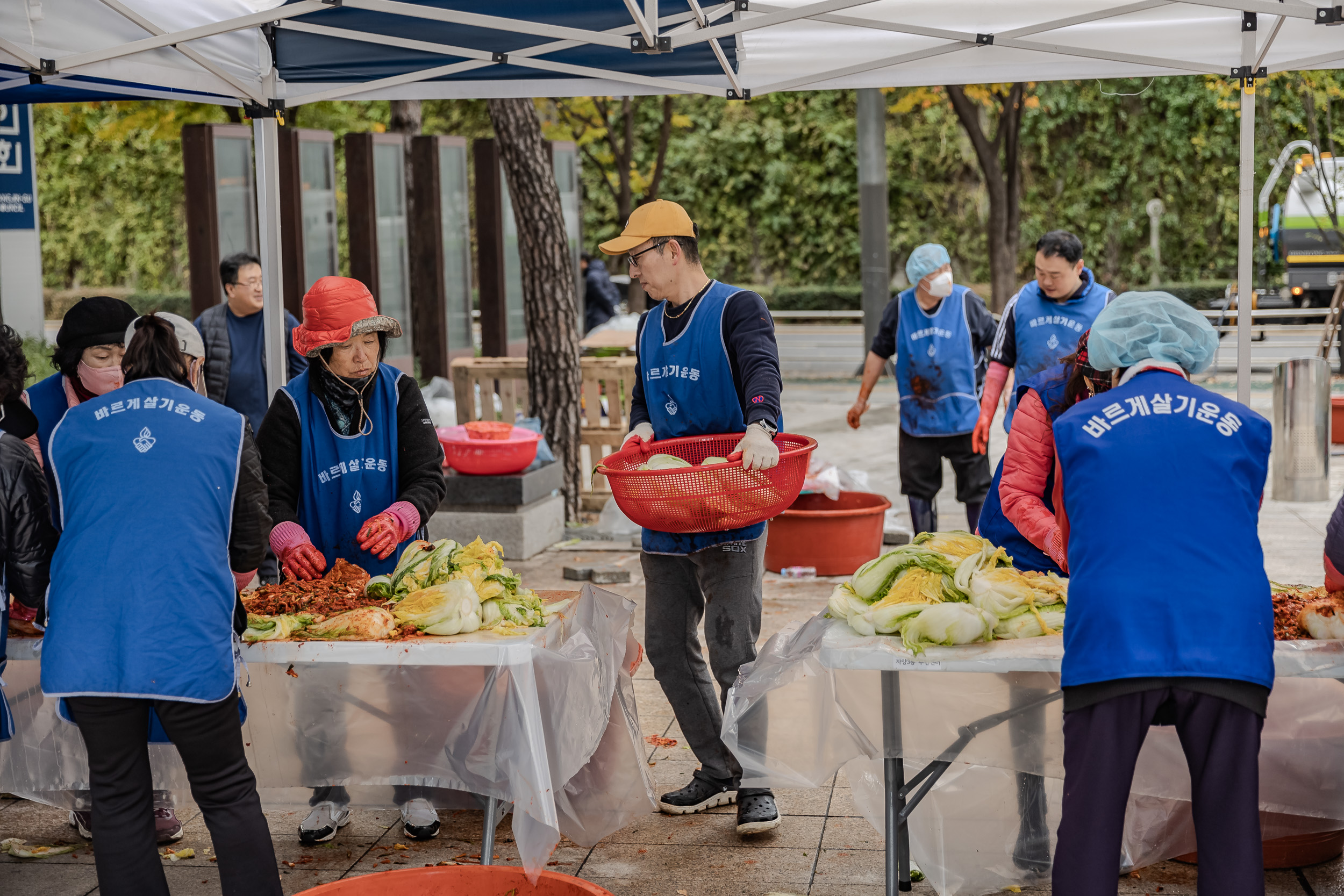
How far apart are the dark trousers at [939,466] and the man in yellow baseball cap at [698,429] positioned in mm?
3036

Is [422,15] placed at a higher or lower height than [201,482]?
higher

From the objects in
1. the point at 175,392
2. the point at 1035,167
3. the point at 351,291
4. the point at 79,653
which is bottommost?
the point at 79,653

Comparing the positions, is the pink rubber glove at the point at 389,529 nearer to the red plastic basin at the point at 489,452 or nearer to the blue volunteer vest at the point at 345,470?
the blue volunteer vest at the point at 345,470

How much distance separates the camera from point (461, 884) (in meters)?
3.33

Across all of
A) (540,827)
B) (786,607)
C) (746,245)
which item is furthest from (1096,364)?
A: (746,245)

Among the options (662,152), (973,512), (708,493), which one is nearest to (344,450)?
(708,493)

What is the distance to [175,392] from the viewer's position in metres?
3.12

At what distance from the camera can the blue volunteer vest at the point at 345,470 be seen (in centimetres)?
410

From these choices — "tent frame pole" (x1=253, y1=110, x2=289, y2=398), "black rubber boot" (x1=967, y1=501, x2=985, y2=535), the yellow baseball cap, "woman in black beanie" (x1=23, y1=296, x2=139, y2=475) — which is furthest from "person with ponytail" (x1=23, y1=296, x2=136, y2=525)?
"black rubber boot" (x1=967, y1=501, x2=985, y2=535)

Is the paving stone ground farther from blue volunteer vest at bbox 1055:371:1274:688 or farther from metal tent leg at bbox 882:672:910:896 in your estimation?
blue volunteer vest at bbox 1055:371:1274:688

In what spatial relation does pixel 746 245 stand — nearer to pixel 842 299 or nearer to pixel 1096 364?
pixel 842 299

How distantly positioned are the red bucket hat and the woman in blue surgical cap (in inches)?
86.4

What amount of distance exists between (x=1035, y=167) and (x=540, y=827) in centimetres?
2888

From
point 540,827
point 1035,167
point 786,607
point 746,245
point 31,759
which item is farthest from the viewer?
point 746,245
